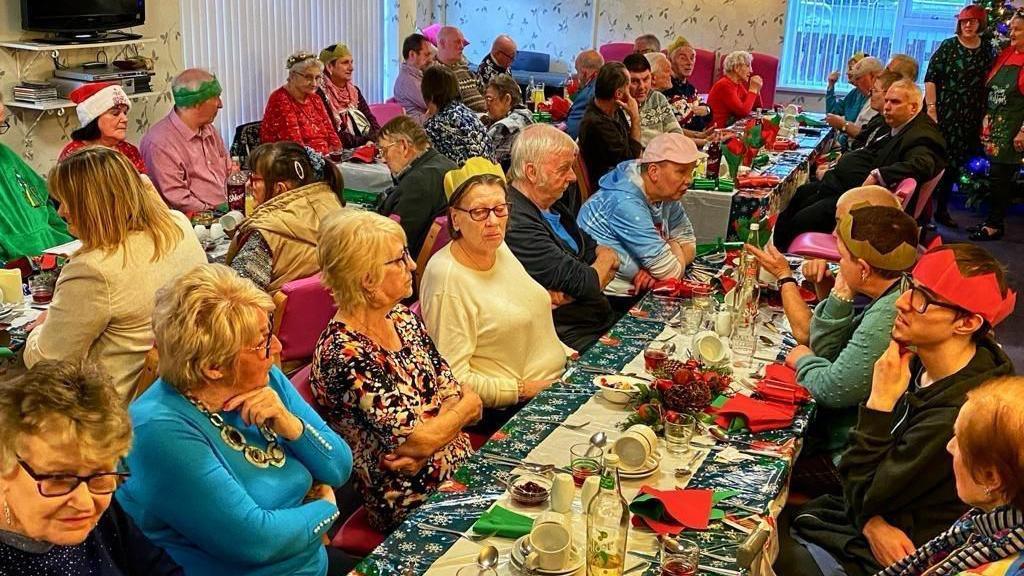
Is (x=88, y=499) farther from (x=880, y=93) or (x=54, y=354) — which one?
(x=880, y=93)

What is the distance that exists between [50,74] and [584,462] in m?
4.47

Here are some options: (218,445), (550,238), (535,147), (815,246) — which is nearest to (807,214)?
(815,246)

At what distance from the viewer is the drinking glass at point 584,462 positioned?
8.05ft

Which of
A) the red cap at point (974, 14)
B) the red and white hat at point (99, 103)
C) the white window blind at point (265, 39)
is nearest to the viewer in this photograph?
the red and white hat at point (99, 103)

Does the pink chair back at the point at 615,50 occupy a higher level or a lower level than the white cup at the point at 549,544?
higher

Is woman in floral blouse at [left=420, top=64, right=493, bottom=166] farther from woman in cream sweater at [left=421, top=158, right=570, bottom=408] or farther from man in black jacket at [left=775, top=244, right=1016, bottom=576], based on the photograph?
man in black jacket at [left=775, top=244, right=1016, bottom=576]

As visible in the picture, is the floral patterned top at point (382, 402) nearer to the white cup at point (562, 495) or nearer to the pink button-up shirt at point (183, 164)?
the white cup at point (562, 495)

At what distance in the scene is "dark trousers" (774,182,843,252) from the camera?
592 cm

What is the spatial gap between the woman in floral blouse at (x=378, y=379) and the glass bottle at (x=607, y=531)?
2.30ft

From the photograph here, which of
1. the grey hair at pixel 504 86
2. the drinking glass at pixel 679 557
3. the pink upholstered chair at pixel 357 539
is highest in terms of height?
the grey hair at pixel 504 86

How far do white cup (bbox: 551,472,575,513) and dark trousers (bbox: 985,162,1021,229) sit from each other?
21.9ft

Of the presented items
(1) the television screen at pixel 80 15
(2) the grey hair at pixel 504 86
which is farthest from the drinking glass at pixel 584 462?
(2) the grey hair at pixel 504 86

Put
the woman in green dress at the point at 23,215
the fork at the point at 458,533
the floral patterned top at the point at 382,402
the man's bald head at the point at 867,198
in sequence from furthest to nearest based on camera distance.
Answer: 1. the woman in green dress at the point at 23,215
2. the man's bald head at the point at 867,198
3. the floral patterned top at the point at 382,402
4. the fork at the point at 458,533

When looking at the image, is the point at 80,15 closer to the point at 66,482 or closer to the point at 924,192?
the point at 66,482
